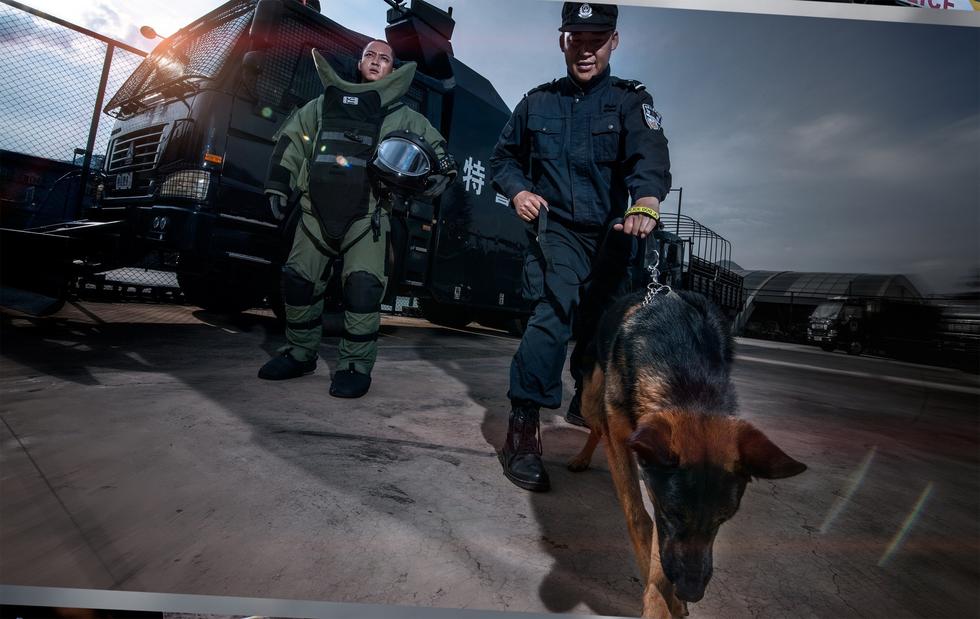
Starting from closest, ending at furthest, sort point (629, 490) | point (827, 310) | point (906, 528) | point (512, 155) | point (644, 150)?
1. point (629, 490)
2. point (906, 528)
3. point (644, 150)
4. point (827, 310)
5. point (512, 155)

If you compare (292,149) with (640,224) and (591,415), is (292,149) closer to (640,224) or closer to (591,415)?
(640,224)

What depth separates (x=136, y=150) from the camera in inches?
105

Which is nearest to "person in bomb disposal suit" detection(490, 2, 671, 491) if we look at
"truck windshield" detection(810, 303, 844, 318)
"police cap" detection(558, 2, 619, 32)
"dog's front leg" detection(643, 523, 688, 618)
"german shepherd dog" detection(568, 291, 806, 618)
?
"police cap" detection(558, 2, 619, 32)

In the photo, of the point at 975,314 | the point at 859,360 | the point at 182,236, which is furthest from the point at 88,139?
the point at 975,314

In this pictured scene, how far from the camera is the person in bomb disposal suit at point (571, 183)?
155 centimetres

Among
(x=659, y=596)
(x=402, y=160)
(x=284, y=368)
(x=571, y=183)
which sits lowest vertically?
(x=659, y=596)

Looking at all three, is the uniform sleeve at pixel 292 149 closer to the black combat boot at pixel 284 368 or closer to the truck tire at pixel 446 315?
the black combat boot at pixel 284 368

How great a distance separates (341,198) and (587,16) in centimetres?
134

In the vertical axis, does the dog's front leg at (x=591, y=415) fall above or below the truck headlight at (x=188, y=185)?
below

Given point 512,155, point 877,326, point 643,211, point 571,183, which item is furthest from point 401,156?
point 877,326

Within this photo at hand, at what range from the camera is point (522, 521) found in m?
1.19

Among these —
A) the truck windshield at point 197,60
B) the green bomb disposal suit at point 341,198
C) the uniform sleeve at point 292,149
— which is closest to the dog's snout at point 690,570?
the green bomb disposal suit at point 341,198

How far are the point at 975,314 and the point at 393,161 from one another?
245cm

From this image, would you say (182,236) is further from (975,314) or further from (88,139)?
(975,314)
